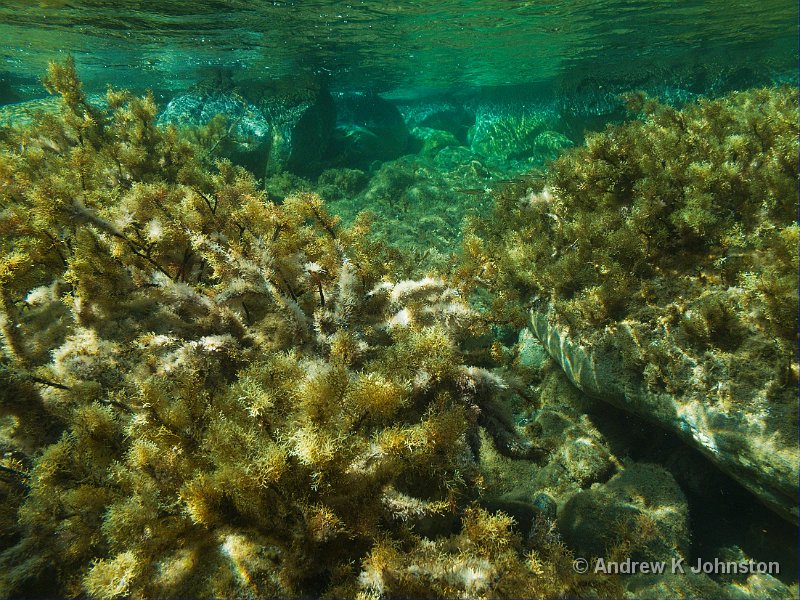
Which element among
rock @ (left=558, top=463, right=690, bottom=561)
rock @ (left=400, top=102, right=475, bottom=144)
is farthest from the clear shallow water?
rock @ (left=558, top=463, right=690, bottom=561)

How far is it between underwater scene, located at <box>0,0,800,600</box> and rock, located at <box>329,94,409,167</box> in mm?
9730

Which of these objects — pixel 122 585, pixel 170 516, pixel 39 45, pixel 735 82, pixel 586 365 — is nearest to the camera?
pixel 122 585

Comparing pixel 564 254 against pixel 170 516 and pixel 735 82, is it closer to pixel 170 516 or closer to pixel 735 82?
pixel 170 516

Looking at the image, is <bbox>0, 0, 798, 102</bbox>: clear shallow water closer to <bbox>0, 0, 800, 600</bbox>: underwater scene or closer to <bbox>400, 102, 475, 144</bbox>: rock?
<bbox>400, 102, 475, 144</bbox>: rock

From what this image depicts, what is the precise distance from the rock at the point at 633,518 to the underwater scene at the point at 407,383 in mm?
24

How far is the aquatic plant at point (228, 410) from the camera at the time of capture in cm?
227

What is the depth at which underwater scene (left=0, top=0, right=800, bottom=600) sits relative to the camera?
2.33 metres

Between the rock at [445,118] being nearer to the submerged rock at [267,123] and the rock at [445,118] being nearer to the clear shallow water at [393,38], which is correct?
the clear shallow water at [393,38]

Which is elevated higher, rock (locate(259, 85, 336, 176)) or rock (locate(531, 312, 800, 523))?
rock (locate(259, 85, 336, 176))

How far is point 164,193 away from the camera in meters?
4.60

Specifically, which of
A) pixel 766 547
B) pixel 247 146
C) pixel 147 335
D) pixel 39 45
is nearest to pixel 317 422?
pixel 147 335

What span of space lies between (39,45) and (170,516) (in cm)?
2582

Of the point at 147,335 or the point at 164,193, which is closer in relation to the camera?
the point at 147,335

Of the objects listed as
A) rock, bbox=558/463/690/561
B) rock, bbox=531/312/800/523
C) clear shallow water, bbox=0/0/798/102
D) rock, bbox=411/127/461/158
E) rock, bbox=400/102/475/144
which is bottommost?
rock, bbox=558/463/690/561
